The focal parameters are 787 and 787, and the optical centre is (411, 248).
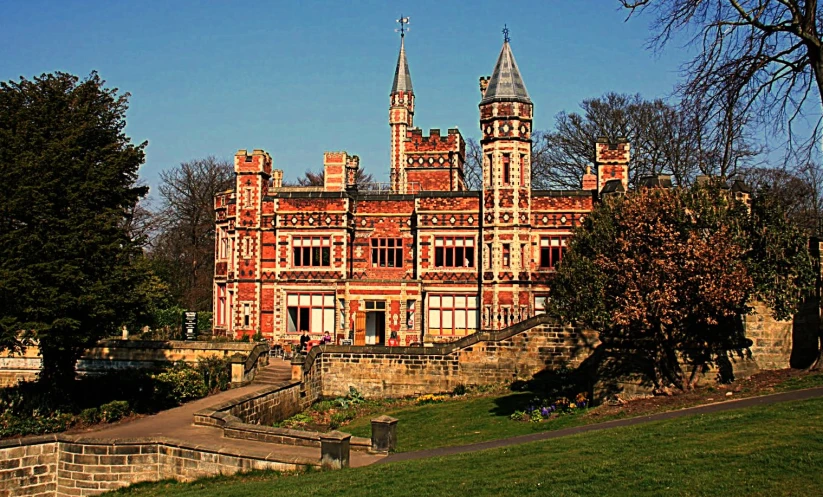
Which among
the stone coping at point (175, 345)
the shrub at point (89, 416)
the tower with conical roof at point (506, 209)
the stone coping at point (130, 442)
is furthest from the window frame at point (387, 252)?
the stone coping at point (130, 442)

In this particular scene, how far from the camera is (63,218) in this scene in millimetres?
23625

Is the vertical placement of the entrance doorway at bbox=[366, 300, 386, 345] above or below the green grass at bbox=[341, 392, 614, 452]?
above

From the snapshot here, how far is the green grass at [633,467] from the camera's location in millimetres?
11734

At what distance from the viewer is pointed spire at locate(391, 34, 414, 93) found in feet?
158

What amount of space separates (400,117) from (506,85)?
35.2 feet

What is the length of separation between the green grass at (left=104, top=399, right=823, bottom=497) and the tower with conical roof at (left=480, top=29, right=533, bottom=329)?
1845 cm

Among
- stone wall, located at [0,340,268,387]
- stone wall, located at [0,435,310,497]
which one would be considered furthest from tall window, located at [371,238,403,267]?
stone wall, located at [0,435,310,497]

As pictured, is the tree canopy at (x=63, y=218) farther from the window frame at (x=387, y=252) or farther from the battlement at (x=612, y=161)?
the battlement at (x=612, y=161)

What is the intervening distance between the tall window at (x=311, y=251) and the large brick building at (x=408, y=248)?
48 millimetres

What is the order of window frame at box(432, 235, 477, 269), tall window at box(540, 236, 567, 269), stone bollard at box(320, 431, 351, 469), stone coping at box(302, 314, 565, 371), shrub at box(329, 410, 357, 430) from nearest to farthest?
stone bollard at box(320, 431, 351, 469), shrub at box(329, 410, 357, 430), stone coping at box(302, 314, 565, 371), tall window at box(540, 236, 567, 269), window frame at box(432, 235, 477, 269)

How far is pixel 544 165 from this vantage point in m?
55.2

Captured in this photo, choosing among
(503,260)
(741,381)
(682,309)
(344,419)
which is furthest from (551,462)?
(503,260)

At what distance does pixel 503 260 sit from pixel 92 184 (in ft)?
60.4

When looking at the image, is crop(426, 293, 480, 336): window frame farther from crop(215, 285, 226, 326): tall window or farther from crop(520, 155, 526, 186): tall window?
crop(215, 285, 226, 326): tall window
